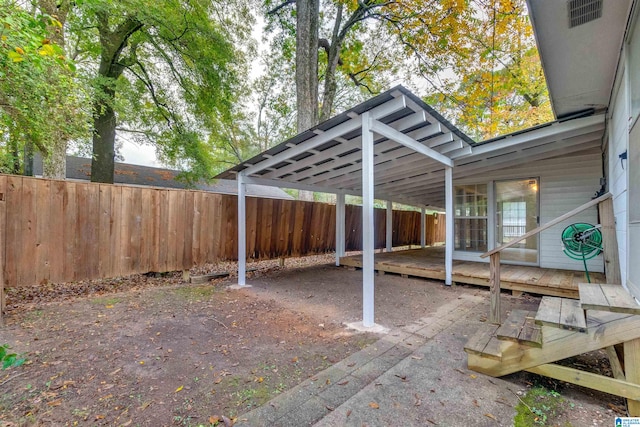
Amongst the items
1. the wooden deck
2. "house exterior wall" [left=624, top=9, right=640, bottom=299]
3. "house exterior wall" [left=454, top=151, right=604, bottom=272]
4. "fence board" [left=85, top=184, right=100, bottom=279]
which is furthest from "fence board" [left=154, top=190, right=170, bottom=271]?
"house exterior wall" [left=454, top=151, right=604, bottom=272]

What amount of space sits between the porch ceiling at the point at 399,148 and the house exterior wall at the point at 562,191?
402 mm

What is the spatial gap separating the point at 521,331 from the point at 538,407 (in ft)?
1.71

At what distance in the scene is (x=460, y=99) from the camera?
375 inches

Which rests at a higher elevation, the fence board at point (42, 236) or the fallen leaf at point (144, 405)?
the fence board at point (42, 236)

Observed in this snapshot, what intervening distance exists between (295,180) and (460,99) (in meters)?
7.45

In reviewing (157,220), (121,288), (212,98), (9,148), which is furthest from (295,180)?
(9,148)

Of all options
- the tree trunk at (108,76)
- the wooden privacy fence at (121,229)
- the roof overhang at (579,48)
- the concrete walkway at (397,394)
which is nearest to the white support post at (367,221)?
the concrete walkway at (397,394)

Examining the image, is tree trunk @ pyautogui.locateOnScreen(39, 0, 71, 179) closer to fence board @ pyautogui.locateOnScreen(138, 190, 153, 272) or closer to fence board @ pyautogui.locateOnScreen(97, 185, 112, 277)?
Result: fence board @ pyautogui.locateOnScreen(97, 185, 112, 277)

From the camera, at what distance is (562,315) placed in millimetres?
2057

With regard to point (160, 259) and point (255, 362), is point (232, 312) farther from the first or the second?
point (160, 259)

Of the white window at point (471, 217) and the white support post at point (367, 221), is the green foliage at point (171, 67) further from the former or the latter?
the white window at point (471, 217)

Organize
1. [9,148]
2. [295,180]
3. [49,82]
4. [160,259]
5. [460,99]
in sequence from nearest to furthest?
[49,82] → [160,259] → [295,180] → [9,148] → [460,99]

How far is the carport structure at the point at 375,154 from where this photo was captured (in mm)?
3164

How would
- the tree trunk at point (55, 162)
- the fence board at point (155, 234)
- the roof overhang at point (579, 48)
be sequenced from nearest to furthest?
the roof overhang at point (579, 48)
the fence board at point (155, 234)
the tree trunk at point (55, 162)
